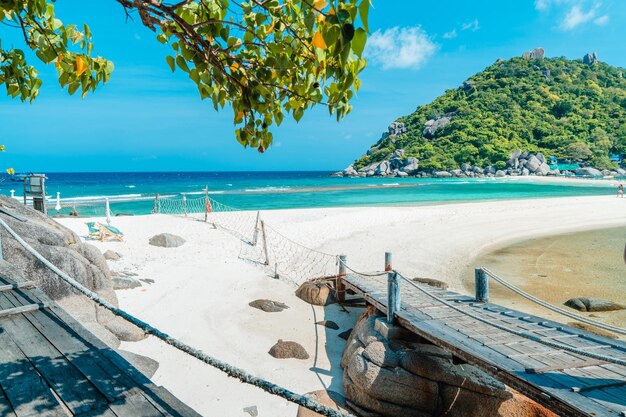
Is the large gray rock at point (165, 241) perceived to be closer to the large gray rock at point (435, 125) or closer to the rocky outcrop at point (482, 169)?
the rocky outcrop at point (482, 169)

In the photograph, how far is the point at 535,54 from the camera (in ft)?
388

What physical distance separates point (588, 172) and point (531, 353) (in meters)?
89.1

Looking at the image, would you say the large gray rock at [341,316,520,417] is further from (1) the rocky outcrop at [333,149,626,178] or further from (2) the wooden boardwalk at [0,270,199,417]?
(1) the rocky outcrop at [333,149,626,178]

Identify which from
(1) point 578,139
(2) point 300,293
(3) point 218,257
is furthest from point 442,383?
(1) point 578,139

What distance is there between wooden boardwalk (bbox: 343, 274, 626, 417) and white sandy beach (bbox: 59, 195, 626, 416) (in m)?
1.87

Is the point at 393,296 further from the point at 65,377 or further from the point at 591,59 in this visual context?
the point at 591,59

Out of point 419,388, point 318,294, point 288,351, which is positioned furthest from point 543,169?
point 419,388

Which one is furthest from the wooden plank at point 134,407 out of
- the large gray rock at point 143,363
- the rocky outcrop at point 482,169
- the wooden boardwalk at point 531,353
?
the rocky outcrop at point 482,169

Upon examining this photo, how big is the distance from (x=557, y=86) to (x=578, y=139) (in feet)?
76.5

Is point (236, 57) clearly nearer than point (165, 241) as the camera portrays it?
Yes

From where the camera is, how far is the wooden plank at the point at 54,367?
252 cm

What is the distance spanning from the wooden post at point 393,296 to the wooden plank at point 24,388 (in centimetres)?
540

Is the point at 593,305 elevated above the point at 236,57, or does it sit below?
below

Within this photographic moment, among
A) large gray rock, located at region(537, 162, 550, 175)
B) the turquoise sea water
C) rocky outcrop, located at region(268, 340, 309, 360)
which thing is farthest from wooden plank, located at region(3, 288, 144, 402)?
large gray rock, located at region(537, 162, 550, 175)
